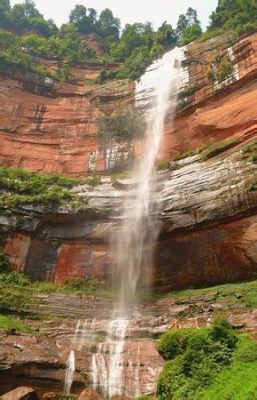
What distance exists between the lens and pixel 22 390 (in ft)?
39.2

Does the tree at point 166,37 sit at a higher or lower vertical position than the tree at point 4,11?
lower

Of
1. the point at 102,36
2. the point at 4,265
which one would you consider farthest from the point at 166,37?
the point at 4,265

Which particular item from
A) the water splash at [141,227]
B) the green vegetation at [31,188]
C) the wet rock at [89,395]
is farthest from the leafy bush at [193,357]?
the green vegetation at [31,188]

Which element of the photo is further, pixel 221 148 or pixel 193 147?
pixel 193 147

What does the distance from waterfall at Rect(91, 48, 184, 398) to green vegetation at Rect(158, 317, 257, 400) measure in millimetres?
1544

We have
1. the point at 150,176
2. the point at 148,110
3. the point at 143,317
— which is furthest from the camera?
the point at 148,110

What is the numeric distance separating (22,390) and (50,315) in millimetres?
5146

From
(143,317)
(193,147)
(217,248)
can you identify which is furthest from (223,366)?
(193,147)

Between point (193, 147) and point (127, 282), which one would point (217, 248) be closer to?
point (127, 282)

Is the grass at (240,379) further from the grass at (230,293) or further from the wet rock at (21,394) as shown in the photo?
the wet rock at (21,394)

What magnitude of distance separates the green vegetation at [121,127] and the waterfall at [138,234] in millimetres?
680

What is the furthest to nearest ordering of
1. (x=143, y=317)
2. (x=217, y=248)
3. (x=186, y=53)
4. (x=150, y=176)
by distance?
(x=186, y=53) < (x=150, y=176) < (x=217, y=248) < (x=143, y=317)

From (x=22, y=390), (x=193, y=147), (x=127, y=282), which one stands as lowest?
(x=22, y=390)

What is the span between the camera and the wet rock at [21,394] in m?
11.6
